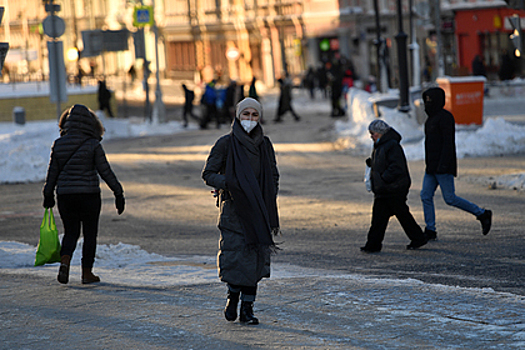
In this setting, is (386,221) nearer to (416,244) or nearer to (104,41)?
(416,244)

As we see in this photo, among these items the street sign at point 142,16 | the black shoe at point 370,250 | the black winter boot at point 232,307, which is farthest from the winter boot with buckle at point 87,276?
the street sign at point 142,16

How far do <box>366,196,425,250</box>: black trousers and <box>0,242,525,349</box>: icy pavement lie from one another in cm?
107

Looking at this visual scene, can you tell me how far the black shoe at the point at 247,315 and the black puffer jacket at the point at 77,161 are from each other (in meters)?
1.96

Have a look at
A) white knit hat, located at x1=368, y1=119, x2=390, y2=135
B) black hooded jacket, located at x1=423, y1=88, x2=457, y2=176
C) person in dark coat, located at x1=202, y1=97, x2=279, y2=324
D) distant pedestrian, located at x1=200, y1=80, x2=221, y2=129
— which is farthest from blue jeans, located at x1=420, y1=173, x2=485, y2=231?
distant pedestrian, located at x1=200, y1=80, x2=221, y2=129

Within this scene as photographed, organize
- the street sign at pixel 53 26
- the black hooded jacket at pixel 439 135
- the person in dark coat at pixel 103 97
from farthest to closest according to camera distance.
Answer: the person in dark coat at pixel 103 97
the street sign at pixel 53 26
the black hooded jacket at pixel 439 135

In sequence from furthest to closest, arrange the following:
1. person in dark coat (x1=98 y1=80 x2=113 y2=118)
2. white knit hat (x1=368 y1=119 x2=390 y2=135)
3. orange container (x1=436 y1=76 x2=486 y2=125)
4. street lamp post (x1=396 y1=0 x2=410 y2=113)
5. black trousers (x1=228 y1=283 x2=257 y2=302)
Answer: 1. person in dark coat (x1=98 y1=80 x2=113 y2=118)
2. street lamp post (x1=396 y1=0 x2=410 y2=113)
3. orange container (x1=436 y1=76 x2=486 y2=125)
4. white knit hat (x1=368 y1=119 x2=390 y2=135)
5. black trousers (x1=228 y1=283 x2=257 y2=302)

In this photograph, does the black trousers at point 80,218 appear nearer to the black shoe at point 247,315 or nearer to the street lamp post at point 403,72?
the black shoe at point 247,315

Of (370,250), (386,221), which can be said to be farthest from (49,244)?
(386,221)

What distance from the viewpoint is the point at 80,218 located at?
7746mm

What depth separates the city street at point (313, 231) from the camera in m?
6.61

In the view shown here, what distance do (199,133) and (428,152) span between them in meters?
20.9

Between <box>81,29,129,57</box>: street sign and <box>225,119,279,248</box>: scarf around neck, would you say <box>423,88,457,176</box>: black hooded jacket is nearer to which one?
<box>225,119,279,248</box>: scarf around neck

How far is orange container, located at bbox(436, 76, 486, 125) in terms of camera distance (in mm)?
20078

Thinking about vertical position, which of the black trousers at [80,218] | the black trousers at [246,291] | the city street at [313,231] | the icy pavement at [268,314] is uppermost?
the black trousers at [80,218]
